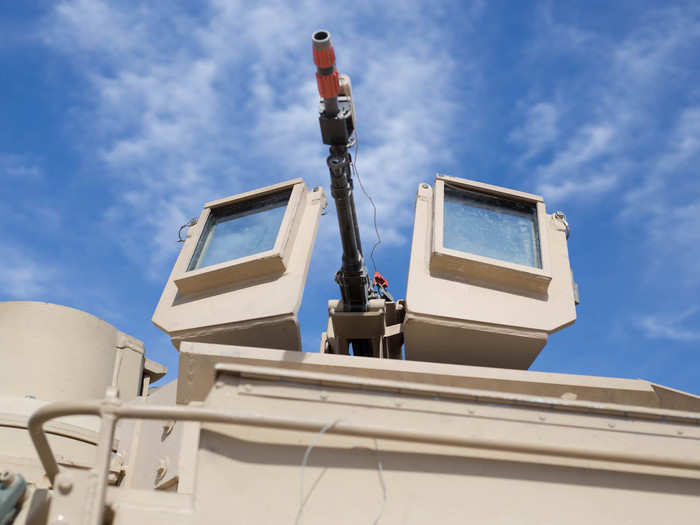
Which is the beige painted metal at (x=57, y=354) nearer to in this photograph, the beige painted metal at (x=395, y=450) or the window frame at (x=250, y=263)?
the window frame at (x=250, y=263)

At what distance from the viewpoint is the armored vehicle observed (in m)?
3.19

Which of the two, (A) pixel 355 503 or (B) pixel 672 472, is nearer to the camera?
(A) pixel 355 503

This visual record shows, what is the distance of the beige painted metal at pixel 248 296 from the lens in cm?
524

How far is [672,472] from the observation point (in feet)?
11.7

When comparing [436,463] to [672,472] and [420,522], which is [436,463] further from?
[672,472]

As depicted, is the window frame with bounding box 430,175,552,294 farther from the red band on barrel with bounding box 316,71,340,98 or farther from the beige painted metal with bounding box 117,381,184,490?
the beige painted metal with bounding box 117,381,184,490

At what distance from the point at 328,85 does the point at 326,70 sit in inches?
4.8

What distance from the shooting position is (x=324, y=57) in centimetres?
391

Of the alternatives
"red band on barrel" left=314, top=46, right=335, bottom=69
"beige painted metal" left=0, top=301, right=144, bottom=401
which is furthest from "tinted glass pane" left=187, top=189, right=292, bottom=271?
"red band on barrel" left=314, top=46, right=335, bottom=69

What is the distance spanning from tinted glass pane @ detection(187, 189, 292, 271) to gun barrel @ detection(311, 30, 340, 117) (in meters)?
1.70

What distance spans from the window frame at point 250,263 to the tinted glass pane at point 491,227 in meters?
1.20

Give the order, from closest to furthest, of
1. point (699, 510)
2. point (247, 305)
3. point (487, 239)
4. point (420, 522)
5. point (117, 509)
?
point (117, 509) < point (420, 522) < point (699, 510) < point (247, 305) < point (487, 239)

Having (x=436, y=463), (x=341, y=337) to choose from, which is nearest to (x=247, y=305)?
(x=341, y=337)

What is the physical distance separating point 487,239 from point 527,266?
42 cm
